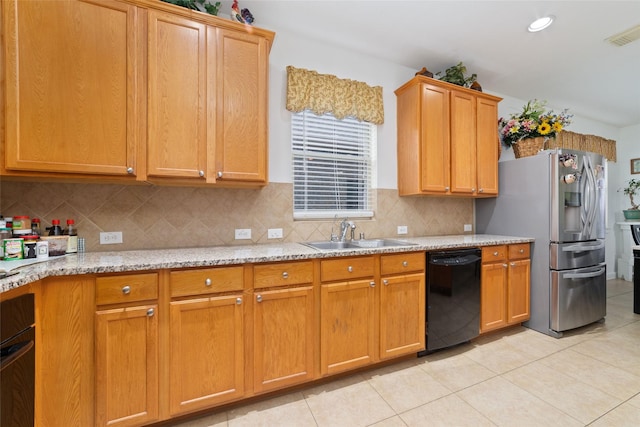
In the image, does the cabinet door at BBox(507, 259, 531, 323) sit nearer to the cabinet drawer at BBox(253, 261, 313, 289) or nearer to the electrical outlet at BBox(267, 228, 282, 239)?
the cabinet drawer at BBox(253, 261, 313, 289)

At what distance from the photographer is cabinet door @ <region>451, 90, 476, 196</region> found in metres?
2.80

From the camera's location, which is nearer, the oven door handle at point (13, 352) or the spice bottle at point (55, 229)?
the oven door handle at point (13, 352)

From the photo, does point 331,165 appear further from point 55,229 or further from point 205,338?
point 55,229

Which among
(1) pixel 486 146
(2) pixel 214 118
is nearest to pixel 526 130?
(1) pixel 486 146

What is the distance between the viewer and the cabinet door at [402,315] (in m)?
2.03

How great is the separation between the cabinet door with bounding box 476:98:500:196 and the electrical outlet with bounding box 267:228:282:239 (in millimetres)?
2217

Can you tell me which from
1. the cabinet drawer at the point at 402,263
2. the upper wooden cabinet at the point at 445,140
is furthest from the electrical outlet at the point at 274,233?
the upper wooden cabinet at the point at 445,140

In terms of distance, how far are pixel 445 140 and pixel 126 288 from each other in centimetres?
290

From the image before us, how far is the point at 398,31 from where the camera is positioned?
2.42 m

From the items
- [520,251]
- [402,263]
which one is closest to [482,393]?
[402,263]

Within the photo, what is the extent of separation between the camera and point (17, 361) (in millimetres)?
1098

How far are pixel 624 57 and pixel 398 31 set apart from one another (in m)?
2.50

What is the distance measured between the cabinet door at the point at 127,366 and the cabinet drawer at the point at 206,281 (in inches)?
6.5

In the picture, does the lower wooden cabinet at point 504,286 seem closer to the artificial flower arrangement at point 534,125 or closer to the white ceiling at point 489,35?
the artificial flower arrangement at point 534,125
